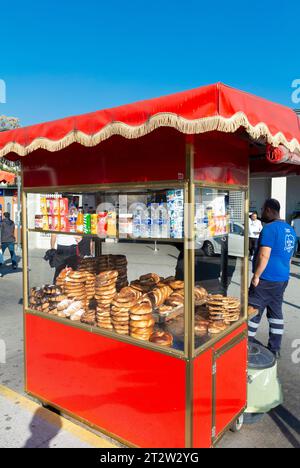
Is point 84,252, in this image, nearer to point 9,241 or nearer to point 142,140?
point 142,140

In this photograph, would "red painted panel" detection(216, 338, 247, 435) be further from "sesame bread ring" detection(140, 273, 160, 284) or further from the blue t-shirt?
the blue t-shirt

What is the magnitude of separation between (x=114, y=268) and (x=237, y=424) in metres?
1.84

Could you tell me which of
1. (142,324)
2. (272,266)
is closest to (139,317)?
(142,324)

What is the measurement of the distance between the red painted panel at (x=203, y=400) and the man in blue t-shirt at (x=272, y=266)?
A: 6.17ft

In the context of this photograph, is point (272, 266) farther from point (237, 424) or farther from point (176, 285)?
point (237, 424)

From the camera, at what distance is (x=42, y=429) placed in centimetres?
300

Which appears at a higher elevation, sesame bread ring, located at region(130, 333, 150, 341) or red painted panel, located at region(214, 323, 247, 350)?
sesame bread ring, located at region(130, 333, 150, 341)

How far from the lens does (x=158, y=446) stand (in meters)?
2.59

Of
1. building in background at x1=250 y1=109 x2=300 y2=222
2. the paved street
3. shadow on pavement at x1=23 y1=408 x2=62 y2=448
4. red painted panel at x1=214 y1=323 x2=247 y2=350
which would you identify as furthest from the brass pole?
building in background at x1=250 y1=109 x2=300 y2=222

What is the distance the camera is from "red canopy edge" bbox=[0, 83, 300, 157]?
5.95 ft

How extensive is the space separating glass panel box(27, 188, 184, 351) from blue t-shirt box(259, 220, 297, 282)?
45.2 inches

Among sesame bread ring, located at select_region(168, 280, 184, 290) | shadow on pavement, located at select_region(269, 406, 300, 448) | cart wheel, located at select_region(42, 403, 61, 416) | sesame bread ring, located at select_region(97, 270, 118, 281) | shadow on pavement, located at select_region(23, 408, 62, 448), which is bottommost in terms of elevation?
shadow on pavement, located at select_region(269, 406, 300, 448)

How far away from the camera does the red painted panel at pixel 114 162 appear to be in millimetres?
2430
